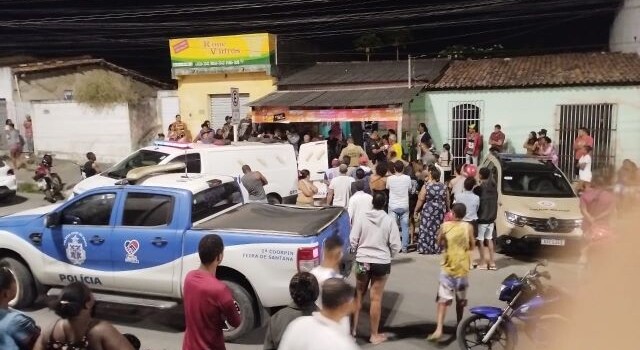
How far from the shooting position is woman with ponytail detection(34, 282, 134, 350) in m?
3.79

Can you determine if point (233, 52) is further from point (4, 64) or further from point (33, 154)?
point (4, 64)

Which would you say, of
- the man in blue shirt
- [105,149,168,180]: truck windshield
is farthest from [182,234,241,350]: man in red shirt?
[105,149,168,180]: truck windshield

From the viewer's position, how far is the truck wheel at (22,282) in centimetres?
757

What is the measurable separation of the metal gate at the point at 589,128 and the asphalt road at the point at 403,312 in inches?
315

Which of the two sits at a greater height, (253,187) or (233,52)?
(233,52)

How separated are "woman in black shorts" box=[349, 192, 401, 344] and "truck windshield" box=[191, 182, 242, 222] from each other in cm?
188

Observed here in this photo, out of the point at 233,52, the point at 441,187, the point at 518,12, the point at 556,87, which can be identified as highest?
the point at 518,12

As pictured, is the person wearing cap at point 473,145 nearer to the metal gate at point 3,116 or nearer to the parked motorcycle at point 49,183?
the parked motorcycle at point 49,183

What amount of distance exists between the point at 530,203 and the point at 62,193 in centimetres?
1200

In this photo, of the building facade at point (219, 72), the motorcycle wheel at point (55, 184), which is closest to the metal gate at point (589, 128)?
the building facade at point (219, 72)

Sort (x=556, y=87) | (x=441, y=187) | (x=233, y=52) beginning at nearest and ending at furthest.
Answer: (x=441, y=187), (x=556, y=87), (x=233, y=52)

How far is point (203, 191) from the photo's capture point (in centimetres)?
735

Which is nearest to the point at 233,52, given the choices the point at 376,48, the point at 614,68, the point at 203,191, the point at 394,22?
the point at 376,48

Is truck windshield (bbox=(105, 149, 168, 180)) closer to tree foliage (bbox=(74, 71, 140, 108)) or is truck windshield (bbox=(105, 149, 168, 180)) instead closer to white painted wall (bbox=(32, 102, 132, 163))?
white painted wall (bbox=(32, 102, 132, 163))
